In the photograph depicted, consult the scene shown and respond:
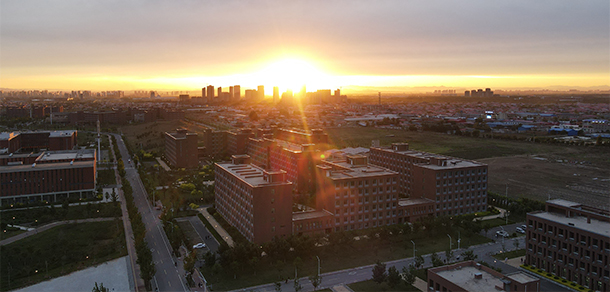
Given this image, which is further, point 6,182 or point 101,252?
point 6,182

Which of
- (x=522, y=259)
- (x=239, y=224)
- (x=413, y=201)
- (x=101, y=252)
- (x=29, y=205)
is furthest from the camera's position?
(x=29, y=205)

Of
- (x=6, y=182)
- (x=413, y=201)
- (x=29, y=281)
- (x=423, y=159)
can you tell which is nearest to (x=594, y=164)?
(x=423, y=159)

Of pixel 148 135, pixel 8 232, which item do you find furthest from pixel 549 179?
pixel 148 135

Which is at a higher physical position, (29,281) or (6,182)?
(6,182)

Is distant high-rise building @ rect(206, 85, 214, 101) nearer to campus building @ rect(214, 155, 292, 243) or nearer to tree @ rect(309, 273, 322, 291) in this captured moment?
campus building @ rect(214, 155, 292, 243)

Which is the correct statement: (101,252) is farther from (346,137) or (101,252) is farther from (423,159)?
(346,137)

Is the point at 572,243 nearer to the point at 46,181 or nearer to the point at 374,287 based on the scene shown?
the point at 374,287
